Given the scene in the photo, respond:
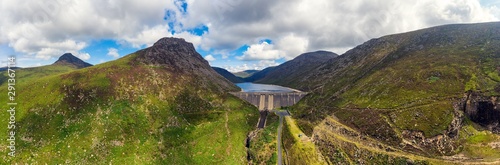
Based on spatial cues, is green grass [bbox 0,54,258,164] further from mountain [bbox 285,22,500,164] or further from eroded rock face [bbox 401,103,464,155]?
eroded rock face [bbox 401,103,464,155]

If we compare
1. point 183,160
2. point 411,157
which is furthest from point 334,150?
point 183,160

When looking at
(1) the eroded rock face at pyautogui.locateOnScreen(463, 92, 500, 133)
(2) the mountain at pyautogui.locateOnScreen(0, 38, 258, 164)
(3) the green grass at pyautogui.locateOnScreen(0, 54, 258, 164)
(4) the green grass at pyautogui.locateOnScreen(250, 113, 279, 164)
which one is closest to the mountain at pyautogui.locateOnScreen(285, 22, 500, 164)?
(1) the eroded rock face at pyautogui.locateOnScreen(463, 92, 500, 133)

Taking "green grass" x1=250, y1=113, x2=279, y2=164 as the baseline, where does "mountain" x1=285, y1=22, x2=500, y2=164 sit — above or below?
above

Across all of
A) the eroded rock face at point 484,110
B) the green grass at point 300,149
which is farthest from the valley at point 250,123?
the green grass at point 300,149

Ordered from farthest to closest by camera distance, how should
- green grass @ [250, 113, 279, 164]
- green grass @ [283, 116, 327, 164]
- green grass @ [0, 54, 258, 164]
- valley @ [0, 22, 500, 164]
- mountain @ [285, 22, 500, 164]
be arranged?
1. green grass @ [250, 113, 279, 164]
2. green grass @ [283, 116, 327, 164]
3. mountain @ [285, 22, 500, 164]
4. valley @ [0, 22, 500, 164]
5. green grass @ [0, 54, 258, 164]

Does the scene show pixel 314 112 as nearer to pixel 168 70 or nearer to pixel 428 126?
pixel 428 126

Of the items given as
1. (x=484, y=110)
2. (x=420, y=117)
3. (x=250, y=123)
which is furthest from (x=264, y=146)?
(x=484, y=110)

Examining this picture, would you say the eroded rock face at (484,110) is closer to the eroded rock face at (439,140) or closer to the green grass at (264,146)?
the eroded rock face at (439,140)
